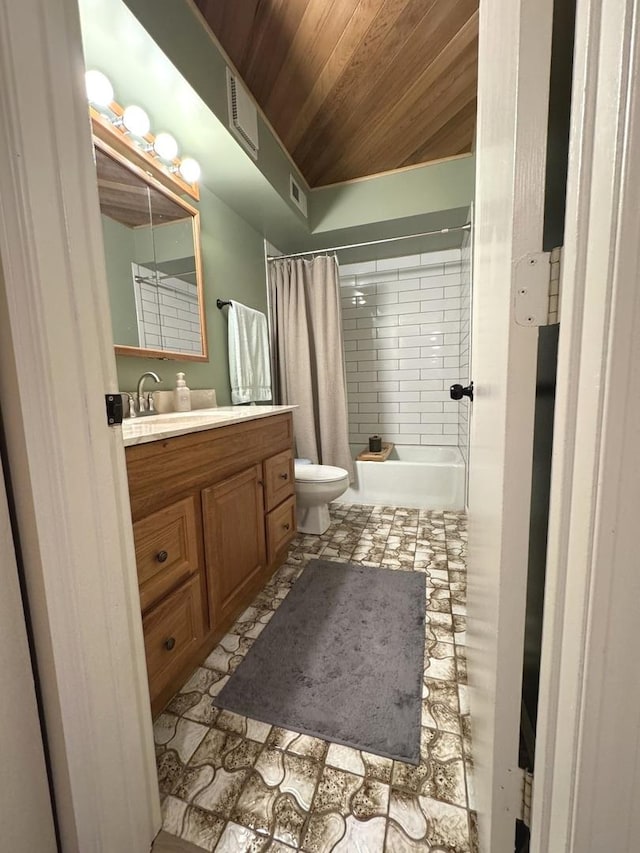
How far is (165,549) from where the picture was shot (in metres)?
0.97

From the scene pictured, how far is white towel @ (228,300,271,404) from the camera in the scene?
2049 mm

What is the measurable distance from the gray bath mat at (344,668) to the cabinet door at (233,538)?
199mm

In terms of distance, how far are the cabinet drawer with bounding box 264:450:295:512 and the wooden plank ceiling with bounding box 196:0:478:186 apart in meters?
1.84

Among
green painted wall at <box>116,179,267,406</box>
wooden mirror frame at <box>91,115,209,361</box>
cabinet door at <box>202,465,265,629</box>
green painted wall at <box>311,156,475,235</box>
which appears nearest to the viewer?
cabinet door at <box>202,465,265,629</box>

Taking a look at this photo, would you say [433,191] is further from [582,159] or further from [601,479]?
[601,479]

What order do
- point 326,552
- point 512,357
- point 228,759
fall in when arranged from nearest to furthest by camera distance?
point 512,357
point 228,759
point 326,552

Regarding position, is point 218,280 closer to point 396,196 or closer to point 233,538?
point 396,196

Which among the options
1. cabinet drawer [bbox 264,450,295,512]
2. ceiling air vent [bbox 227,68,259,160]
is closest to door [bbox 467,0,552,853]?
cabinet drawer [bbox 264,450,295,512]

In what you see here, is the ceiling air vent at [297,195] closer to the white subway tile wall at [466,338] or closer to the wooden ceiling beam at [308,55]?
the wooden ceiling beam at [308,55]

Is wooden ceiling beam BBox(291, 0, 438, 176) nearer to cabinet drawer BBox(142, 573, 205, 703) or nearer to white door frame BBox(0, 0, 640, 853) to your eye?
white door frame BBox(0, 0, 640, 853)

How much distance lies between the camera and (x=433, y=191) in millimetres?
2199

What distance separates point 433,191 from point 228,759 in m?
2.97

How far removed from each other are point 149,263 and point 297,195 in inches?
48.3

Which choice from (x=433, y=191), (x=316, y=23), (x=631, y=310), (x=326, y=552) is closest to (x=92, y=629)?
(x=631, y=310)
